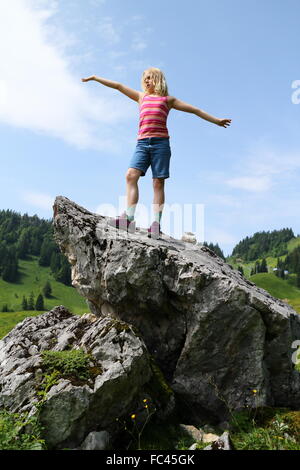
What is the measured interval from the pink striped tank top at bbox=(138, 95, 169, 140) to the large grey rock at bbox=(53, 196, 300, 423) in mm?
3136

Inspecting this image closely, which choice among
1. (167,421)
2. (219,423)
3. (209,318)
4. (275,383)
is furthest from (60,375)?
(275,383)

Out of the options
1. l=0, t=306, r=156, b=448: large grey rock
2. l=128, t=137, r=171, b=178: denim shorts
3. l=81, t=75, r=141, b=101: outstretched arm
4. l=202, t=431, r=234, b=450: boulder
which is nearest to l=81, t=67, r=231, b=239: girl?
l=128, t=137, r=171, b=178: denim shorts

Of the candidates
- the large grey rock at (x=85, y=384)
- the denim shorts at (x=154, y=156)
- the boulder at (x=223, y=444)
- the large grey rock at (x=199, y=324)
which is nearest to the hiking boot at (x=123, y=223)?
the large grey rock at (x=199, y=324)

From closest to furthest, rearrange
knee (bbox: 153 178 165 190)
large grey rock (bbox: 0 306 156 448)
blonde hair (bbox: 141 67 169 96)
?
1. large grey rock (bbox: 0 306 156 448)
2. knee (bbox: 153 178 165 190)
3. blonde hair (bbox: 141 67 169 96)

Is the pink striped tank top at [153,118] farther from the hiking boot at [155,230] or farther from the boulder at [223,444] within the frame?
the boulder at [223,444]

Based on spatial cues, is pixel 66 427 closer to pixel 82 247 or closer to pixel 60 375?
pixel 60 375

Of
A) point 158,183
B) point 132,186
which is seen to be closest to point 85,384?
point 132,186

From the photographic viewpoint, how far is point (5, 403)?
8438 mm

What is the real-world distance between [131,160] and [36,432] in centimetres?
746

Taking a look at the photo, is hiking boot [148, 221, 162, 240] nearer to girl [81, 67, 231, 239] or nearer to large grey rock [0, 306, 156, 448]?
girl [81, 67, 231, 239]

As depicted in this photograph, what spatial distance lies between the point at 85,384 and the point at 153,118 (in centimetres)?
743

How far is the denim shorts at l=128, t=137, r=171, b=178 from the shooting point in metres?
11.5

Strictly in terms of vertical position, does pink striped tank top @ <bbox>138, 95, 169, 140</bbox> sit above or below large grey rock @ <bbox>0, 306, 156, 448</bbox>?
above

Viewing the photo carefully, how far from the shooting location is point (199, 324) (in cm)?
980
